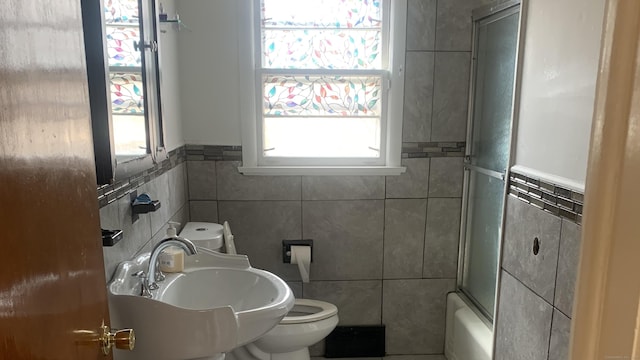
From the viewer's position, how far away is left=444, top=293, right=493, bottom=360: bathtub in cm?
220

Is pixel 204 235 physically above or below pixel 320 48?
below

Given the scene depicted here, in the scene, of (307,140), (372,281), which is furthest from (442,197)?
(307,140)

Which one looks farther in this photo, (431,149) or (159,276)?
(431,149)

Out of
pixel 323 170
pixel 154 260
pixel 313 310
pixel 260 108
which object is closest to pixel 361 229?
pixel 323 170

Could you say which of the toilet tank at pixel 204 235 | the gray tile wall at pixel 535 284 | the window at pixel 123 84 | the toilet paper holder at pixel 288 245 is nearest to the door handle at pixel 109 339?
the window at pixel 123 84

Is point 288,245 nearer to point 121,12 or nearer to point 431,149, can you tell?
point 431,149

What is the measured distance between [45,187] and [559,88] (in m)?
1.44

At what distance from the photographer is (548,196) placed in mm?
1540

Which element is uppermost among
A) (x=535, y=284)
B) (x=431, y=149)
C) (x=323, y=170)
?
(x=431, y=149)

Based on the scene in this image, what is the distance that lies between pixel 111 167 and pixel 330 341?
1.79 m

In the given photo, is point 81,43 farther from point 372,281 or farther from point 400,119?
point 372,281

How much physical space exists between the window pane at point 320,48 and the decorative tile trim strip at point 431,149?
0.49 m

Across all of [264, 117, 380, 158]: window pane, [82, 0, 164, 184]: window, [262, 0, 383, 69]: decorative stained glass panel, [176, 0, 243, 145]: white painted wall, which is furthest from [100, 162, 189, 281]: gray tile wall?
[262, 0, 383, 69]: decorative stained glass panel

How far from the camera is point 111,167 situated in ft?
4.01
